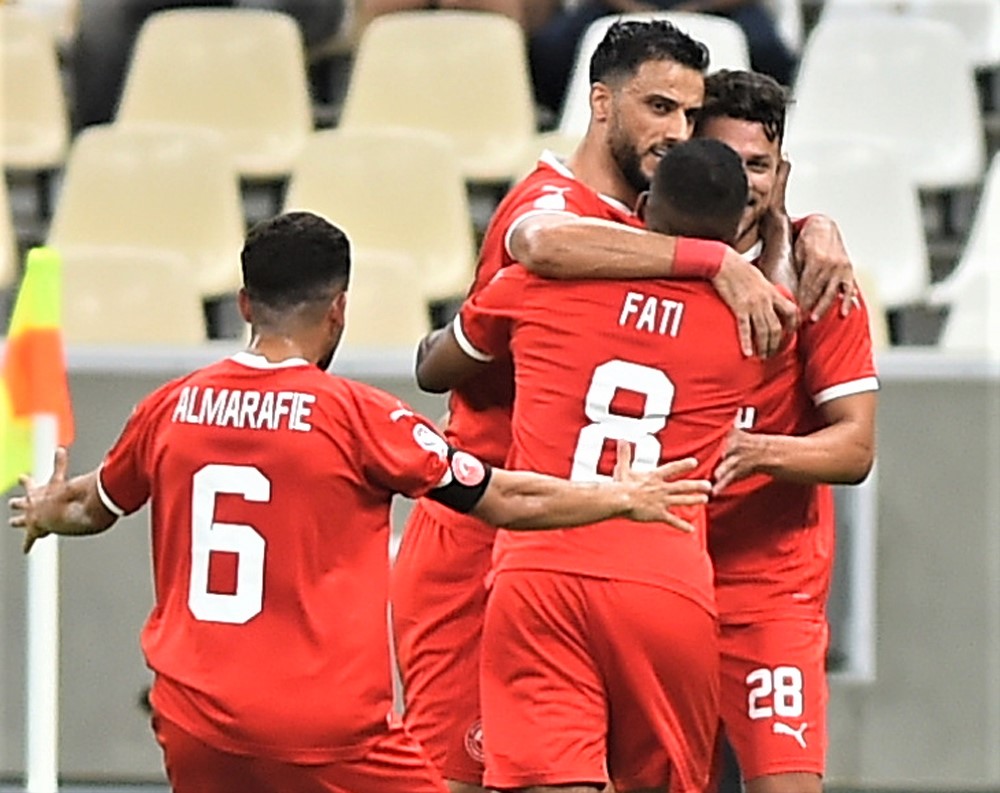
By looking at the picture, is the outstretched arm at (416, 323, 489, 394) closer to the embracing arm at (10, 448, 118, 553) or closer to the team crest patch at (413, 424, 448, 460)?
the team crest patch at (413, 424, 448, 460)

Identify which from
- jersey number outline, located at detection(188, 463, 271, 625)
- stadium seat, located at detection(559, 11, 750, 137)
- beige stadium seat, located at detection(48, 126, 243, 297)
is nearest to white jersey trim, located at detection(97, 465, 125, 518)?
jersey number outline, located at detection(188, 463, 271, 625)

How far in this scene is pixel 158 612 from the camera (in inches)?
179

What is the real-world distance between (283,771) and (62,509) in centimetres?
69

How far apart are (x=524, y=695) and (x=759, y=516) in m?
0.69

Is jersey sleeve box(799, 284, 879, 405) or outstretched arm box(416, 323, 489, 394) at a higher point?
jersey sleeve box(799, 284, 879, 405)

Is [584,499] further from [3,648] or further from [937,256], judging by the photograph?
[937,256]

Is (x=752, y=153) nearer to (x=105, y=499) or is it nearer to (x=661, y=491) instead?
(x=661, y=491)

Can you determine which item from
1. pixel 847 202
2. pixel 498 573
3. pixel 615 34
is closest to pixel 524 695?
pixel 498 573

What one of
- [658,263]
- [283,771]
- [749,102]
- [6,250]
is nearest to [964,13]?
[6,250]

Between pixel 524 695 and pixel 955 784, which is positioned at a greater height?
pixel 524 695

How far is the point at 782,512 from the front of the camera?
505 centimetres

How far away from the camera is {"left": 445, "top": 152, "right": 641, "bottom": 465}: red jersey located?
16.1ft

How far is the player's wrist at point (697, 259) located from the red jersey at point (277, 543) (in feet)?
1.81

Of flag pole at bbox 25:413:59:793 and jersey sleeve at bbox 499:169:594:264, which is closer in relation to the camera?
jersey sleeve at bbox 499:169:594:264
